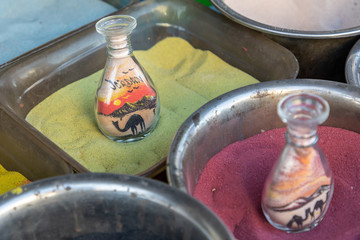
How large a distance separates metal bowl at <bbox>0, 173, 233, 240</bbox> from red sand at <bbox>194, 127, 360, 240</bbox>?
5.5 inches

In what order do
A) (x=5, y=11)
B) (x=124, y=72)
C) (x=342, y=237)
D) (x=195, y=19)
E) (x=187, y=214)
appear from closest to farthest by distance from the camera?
(x=187, y=214)
(x=342, y=237)
(x=124, y=72)
(x=195, y=19)
(x=5, y=11)

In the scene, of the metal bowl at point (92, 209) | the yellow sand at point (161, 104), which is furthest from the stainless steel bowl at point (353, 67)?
the metal bowl at point (92, 209)

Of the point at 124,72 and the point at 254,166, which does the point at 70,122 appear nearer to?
the point at 124,72

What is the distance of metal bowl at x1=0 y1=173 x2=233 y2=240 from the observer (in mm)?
610

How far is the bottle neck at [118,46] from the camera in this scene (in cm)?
89

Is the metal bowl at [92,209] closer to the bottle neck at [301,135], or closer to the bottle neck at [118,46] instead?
the bottle neck at [301,135]

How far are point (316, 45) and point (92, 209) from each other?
708 mm

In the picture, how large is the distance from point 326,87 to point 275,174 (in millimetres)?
254

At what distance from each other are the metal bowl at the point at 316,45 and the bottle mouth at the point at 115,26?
0.35 meters

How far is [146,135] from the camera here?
3.39 feet

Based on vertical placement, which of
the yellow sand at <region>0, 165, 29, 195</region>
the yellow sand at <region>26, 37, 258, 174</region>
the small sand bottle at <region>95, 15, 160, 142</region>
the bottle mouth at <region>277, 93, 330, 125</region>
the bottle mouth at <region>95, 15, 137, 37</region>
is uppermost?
the bottle mouth at <region>277, 93, 330, 125</region>

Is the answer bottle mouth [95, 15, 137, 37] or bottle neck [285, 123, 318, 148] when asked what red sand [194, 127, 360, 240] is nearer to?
bottle neck [285, 123, 318, 148]

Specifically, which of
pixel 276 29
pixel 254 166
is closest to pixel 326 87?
pixel 254 166

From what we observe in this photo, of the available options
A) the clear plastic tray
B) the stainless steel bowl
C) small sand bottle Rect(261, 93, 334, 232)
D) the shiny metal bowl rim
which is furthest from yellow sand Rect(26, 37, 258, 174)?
small sand bottle Rect(261, 93, 334, 232)
